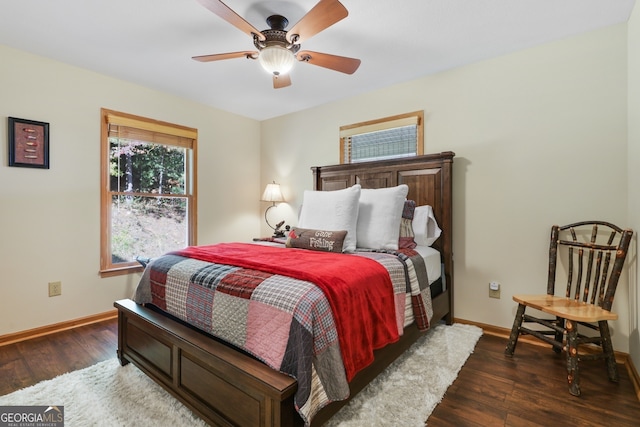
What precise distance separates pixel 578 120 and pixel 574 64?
0.44 meters

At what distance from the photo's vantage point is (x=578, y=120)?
2.33 meters

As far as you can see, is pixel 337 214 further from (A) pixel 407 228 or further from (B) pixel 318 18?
(B) pixel 318 18

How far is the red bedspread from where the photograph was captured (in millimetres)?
1443

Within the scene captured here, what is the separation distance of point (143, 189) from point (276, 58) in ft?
7.67

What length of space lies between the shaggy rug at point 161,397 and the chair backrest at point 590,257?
1012 mm

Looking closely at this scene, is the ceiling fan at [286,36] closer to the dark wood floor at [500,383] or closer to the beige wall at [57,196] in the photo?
the beige wall at [57,196]

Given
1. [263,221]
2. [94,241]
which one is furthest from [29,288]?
[263,221]

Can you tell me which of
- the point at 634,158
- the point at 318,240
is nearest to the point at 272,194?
the point at 318,240

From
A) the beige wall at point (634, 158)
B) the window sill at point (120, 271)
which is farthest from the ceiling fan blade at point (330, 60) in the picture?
the window sill at point (120, 271)

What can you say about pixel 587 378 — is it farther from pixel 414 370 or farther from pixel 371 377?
pixel 371 377

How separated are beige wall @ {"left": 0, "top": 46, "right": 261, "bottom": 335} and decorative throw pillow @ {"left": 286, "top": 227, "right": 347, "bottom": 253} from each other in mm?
2058

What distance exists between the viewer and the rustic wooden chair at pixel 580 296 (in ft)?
6.10

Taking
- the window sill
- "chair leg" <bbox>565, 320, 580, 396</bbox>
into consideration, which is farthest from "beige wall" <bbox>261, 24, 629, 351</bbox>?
the window sill

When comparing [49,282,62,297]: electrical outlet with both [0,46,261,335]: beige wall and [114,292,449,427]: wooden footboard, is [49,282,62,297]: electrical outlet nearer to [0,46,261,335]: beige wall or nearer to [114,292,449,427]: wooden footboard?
[0,46,261,335]: beige wall
